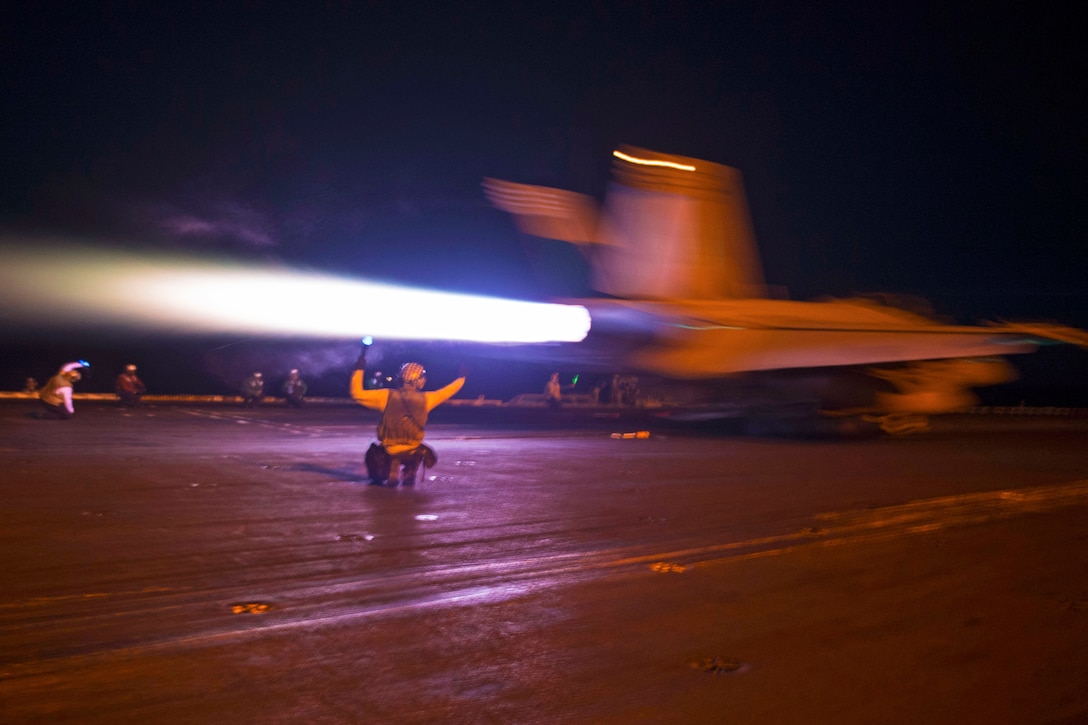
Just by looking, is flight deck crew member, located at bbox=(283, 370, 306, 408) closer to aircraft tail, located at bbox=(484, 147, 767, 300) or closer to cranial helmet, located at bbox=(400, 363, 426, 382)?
aircraft tail, located at bbox=(484, 147, 767, 300)

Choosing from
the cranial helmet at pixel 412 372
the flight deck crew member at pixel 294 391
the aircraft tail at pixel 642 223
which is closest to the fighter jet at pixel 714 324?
the aircraft tail at pixel 642 223

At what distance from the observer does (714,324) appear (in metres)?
14.7

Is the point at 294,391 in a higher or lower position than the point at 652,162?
lower

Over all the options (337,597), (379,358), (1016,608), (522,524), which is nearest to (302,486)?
(522,524)

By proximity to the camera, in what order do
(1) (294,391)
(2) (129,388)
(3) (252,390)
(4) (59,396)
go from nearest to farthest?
(4) (59,396) < (2) (129,388) < (3) (252,390) < (1) (294,391)

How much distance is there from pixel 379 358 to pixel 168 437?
16223mm

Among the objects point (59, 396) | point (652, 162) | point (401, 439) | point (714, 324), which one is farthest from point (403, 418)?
point (59, 396)

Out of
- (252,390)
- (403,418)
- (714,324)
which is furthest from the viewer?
(252,390)

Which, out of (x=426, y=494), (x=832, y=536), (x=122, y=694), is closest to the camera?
(x=122, y=694)

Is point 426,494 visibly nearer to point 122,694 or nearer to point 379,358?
point 122,694

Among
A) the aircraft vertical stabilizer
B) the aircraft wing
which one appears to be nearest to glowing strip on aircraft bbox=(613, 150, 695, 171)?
the aircraft vertical stabilizer

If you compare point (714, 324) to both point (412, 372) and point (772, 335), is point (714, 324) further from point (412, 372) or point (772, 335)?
point (412, 372)

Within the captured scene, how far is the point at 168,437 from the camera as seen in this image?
49.3 feet

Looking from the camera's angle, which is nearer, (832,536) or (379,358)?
(832,536)
